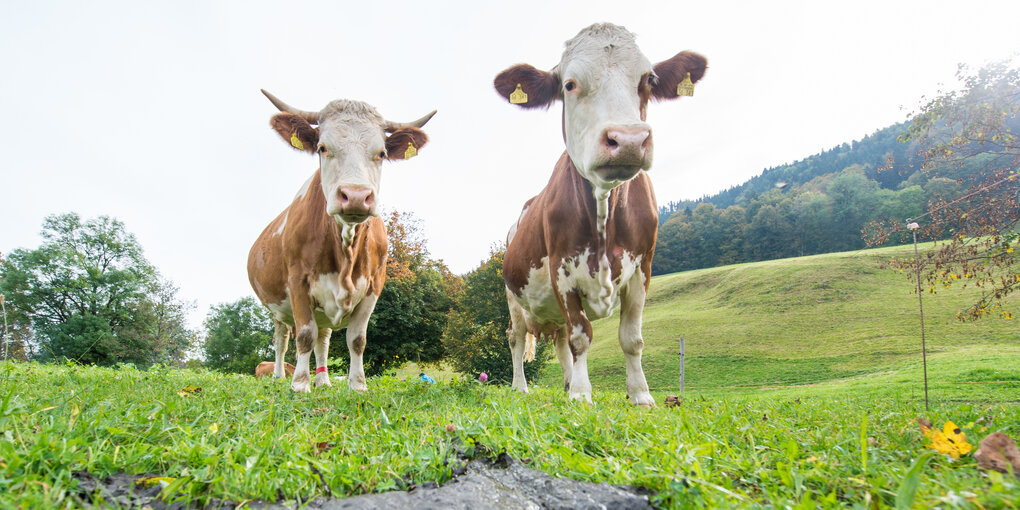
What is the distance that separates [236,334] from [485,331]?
30913 mm

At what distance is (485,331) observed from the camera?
21.6m

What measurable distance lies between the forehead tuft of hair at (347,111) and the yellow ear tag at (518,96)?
65.8 inches

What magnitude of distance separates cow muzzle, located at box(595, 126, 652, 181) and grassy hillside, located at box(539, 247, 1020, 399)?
16.0 metres

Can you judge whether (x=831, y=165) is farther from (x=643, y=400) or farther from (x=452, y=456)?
(x=452, y=456)

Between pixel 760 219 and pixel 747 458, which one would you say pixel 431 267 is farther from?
pixel 760 219

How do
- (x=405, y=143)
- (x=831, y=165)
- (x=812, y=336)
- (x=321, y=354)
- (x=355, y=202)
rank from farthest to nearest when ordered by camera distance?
(x=831, y=165)
(x=812, y=336)
(x=321, y=354)
(x=405, y=143)
(x=355, y=202)

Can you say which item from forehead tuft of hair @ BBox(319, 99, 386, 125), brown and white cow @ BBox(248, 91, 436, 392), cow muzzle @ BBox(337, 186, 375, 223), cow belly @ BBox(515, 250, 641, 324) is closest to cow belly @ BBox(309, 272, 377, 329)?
brown and white cow @ BBox(248, 91, 436, 392)

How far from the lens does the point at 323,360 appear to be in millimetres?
7207

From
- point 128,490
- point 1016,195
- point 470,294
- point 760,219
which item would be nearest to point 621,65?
point 128,490

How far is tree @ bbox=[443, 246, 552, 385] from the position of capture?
861 inches

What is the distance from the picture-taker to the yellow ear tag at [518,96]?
16.3 ft

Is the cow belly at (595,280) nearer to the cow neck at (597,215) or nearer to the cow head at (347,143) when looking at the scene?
the cow neck at (597,215)

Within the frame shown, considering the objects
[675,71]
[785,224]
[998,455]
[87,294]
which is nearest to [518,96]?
[675,71]

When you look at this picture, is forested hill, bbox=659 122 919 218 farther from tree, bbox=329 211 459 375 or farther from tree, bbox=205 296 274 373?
tree, bbox=205 296 274 373
